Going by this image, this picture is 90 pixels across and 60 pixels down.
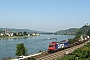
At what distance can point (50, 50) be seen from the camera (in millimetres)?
46125

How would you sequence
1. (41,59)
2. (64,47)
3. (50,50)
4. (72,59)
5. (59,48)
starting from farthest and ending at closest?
1. (64,47)
2. (59,48)
3. (50,50)
4. (41,59)
5. (72,59)

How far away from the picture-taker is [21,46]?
46.9 m

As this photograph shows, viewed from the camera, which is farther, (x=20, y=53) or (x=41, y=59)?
(x=20, y=53)

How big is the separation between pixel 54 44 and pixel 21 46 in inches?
320

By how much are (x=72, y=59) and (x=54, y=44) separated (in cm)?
1878

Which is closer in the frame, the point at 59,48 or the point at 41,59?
the point at 41,59

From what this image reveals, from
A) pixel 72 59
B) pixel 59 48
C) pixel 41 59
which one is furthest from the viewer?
pixel 59 48

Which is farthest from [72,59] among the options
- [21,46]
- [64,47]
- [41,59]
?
[64,47]

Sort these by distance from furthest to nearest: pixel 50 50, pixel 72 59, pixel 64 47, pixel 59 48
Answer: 1. pixel 64 47
2. pixel 59 48
3. pixel 50 50
4. pixel 72 59

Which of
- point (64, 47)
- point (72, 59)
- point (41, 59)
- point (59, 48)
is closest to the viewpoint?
point (72, 59)

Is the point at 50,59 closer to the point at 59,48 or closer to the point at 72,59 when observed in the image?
the point at 72,59

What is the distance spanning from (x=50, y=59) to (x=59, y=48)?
1395 cm

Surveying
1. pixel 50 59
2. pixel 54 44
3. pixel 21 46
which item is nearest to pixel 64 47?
pixel 54 44

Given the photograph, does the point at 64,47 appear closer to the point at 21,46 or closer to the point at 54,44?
the point at 54,44
